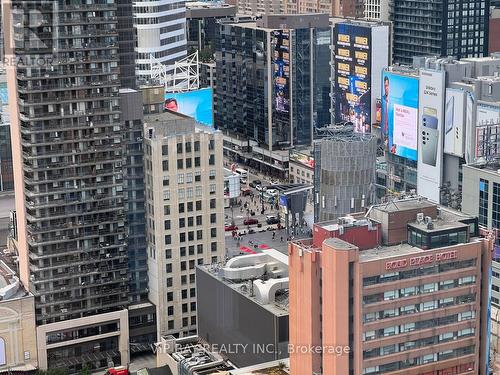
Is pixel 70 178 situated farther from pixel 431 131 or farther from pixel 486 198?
pixel 431 131

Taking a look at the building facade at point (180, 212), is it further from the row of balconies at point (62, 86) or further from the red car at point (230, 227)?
the red car at point (230, 227)

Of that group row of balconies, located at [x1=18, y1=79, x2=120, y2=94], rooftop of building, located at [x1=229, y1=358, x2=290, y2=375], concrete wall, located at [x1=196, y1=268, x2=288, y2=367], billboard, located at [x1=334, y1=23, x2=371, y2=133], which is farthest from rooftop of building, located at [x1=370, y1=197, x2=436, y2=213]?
billboard, located at [x1=334, y1=23, x2=371, y2=133]

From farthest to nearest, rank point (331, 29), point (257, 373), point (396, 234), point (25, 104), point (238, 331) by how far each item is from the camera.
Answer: point (331, 29) < point (25, 104) < point (238, 331) < point (257, 373) < point (396, 234)

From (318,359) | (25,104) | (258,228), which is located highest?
(25,104)

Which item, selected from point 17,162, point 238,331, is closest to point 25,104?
point 17,162

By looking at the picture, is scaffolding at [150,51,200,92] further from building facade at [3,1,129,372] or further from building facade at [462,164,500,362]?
building facade at [462,164,500,362]

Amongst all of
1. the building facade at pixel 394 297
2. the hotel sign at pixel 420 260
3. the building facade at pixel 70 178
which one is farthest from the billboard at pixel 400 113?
the hotel sign at pixel 420 260

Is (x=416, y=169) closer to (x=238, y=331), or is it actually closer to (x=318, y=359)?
(x=238, y=331)
